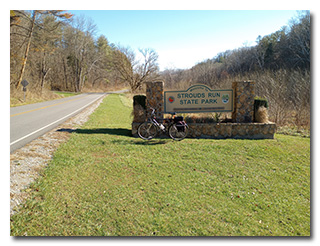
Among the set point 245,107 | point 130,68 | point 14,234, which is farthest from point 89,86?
point 14,234

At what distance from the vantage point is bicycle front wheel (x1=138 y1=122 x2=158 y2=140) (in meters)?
7.03

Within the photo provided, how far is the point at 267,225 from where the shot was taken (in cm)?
325

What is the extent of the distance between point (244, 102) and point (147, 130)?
3.54 metres

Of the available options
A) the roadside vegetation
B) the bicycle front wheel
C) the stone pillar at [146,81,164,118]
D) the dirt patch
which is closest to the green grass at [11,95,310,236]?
the dirt patch

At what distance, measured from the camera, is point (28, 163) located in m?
4.52

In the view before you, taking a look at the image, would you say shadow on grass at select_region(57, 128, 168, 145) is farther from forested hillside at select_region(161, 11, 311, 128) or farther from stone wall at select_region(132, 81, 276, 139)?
forested hillside at select_region(161, 11, 311, 128)

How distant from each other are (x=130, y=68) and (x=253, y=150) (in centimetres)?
3395

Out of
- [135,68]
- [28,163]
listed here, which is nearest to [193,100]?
[28,163]

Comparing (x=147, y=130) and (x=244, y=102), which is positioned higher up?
(x=244, y=102)

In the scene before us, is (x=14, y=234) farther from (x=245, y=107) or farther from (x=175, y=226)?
(x=245, y=107)

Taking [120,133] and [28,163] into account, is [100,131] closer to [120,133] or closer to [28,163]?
[120,133]

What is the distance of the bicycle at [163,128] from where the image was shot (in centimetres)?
694

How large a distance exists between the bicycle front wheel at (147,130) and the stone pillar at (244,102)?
2.93m

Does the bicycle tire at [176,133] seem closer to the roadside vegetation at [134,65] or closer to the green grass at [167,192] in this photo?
the green grass at [167,192]
